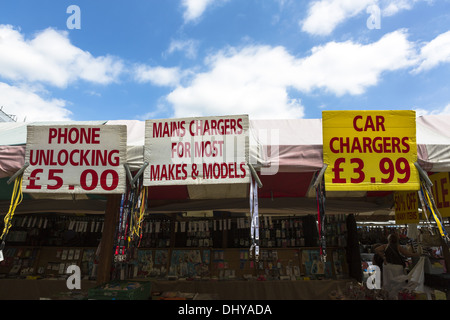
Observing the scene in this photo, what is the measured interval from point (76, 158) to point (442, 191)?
4.35 metres

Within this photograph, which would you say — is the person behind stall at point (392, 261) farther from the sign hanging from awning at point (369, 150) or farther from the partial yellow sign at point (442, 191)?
the sign hanging from awning at point (369, 150)

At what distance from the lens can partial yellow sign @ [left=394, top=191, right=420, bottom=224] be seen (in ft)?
14.7

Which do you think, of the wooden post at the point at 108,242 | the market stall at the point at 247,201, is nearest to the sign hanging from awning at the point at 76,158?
the market stall at the point at 247,201

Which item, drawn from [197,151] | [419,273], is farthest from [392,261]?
[197,151]

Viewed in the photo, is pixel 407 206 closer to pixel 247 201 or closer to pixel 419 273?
pixel 419 273

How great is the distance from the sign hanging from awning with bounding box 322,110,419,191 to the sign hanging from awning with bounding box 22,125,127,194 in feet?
7.37

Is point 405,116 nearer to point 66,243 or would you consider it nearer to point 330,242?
point 330,242

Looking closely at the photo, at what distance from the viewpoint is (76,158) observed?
11.0ft

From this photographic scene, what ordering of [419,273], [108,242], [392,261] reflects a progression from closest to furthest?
1. [108,242]
2. [419,273]
3. [392,261]

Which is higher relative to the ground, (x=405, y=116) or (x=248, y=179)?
(x=405, y=116)

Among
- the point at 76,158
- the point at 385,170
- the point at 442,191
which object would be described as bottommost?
the point at 442,191

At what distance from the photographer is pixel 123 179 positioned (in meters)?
3.30

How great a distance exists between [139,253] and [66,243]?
190 centimetres
